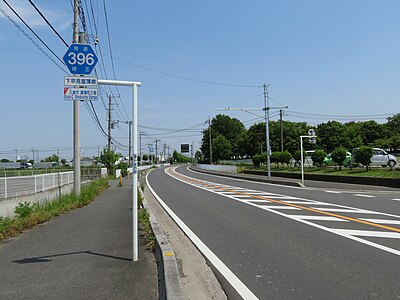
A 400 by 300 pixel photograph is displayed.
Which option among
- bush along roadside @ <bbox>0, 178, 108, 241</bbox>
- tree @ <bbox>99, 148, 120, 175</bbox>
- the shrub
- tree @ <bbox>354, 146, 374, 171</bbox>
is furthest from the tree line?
the shrub

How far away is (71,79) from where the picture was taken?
20.4 ft

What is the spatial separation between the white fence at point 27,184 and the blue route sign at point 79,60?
282 inches

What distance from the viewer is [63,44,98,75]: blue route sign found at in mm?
6367

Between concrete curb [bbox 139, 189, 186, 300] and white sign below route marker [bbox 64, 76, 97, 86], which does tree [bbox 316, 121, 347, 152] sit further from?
white sign below route marker [bbox 64, 76, 97, 86]

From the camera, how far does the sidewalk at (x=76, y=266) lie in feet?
15.2

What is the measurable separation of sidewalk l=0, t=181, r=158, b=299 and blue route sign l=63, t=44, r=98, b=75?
341 cm

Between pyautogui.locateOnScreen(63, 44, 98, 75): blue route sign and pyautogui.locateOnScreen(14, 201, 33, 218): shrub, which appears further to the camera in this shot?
pyautogui.locateOnScreen(14, 201, 33, 218): shrub

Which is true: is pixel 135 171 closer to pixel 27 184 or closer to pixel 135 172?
pixel 135 172

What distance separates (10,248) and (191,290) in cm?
459

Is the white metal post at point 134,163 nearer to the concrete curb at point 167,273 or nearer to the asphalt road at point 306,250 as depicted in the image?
the concrete curb at point 167,273

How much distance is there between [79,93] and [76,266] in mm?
2991

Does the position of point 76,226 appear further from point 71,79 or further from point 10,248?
point 71,79

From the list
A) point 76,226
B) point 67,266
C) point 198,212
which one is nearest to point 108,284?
point 67,266

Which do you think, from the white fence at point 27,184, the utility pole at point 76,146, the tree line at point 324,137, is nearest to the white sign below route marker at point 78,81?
the white fence at point 27,184
